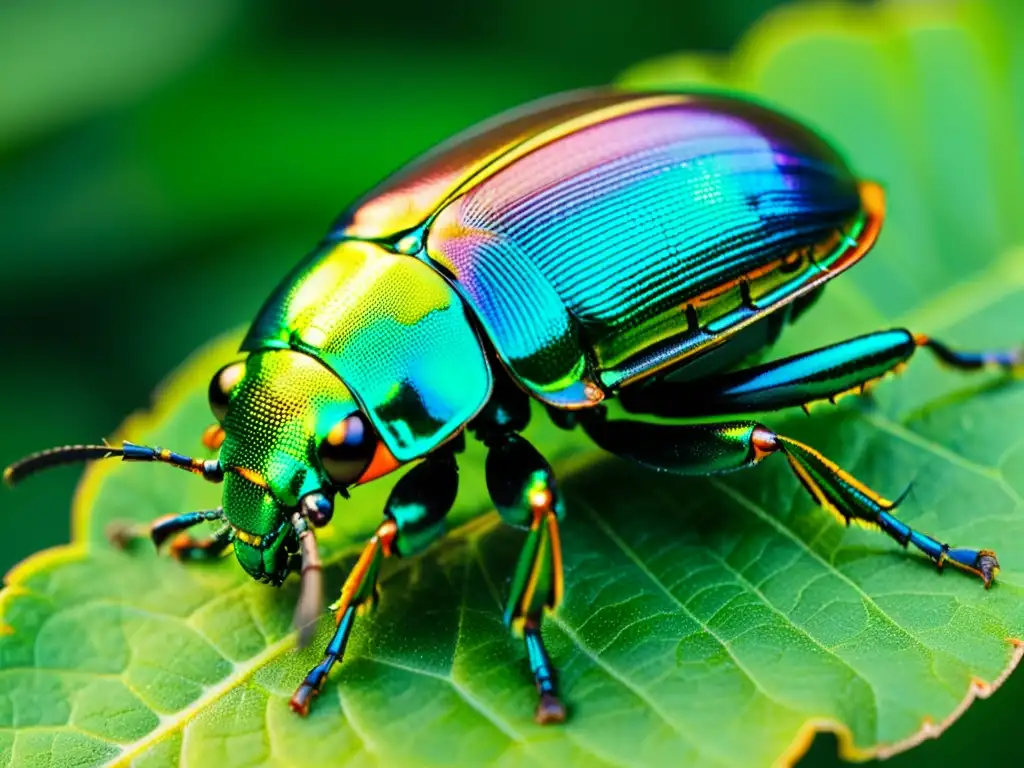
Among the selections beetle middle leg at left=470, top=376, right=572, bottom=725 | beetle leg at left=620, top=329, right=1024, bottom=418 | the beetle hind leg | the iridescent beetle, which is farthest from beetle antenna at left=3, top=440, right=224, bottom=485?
the beetle hind leg

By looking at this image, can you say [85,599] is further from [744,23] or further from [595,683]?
[744,23]

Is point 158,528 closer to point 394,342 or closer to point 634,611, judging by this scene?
point 394,342

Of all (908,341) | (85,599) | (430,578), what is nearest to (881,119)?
(908,341)

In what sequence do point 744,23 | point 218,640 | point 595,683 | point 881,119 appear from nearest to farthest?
point 595,683 < point 218,640 < point 881,119 < point 744,23

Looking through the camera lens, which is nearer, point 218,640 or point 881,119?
point 218,640

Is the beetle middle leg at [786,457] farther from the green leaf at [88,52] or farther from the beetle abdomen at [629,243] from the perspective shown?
the green leaf at [88,52]

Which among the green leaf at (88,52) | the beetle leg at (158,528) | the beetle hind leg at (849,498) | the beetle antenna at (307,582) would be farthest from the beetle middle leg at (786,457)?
the green leaf at (88,52)
